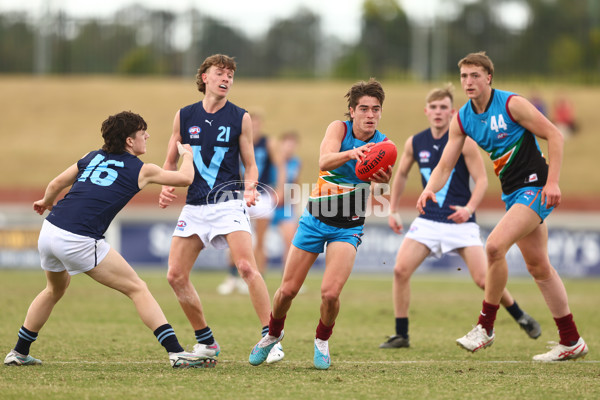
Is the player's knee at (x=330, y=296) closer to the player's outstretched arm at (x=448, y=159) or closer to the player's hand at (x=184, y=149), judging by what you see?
the player's outstretched arm at (x=448, y=159)

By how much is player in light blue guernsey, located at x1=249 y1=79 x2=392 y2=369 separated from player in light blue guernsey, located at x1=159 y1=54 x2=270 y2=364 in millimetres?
344

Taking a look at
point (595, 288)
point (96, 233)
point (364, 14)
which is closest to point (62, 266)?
point (96, 233)

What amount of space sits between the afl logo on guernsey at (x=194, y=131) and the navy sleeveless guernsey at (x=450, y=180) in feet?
7.63

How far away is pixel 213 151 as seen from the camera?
6359 mm

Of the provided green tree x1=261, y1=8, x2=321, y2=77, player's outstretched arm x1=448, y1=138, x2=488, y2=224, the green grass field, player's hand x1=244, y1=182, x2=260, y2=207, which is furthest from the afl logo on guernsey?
green tree x1=261, y1=8, x2=321, y2=77

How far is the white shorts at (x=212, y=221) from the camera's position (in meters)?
6.21

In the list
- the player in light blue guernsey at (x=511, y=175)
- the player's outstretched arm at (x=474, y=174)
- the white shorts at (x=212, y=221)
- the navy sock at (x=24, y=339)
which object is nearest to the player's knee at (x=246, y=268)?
the white shorts at (x=212, y=221)

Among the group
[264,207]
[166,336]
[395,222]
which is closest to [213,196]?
[166,336]

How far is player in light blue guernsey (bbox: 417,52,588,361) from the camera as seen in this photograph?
622 centimetres

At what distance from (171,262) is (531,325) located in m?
3.54

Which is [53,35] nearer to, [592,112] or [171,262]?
[592,112]

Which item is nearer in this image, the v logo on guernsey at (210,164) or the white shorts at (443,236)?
the v logo on guernsey at (210,164)

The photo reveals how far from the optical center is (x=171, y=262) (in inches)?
244

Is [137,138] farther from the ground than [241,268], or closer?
farther from the ground
